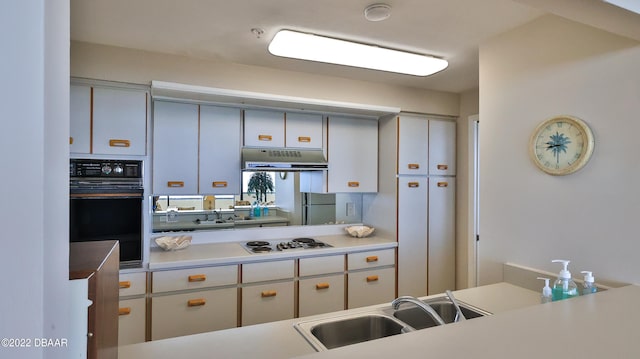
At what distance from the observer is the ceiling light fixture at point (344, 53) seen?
2.20 m

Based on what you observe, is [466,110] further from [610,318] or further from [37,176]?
[37,176]

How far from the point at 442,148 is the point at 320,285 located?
1954mm

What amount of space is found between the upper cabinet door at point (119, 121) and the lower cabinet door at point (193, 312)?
1.11m

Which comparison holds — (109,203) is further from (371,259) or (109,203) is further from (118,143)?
(371,259)

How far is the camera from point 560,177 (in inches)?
75.9

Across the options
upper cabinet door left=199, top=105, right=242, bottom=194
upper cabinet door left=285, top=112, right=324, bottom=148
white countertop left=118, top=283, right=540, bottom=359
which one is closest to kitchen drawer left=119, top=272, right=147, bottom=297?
upper cabinet door left=199, top=105, right=242, bottom=194

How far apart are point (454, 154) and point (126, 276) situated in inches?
129

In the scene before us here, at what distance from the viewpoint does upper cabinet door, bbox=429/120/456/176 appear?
3742 mm

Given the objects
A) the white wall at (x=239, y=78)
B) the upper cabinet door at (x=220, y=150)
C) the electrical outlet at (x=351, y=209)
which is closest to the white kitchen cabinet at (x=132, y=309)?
the upper cabinet door at (x=220, y=150)

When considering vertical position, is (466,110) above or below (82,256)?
above

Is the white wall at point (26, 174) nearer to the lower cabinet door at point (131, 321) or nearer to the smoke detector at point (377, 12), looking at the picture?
the smoke detector at point (377, 12)

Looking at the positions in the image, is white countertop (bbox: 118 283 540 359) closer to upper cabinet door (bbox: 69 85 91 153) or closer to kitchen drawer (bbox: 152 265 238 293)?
kitchen drawer (bbox: 152 265 238 293)

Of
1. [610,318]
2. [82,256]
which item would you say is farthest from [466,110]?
[82,256]

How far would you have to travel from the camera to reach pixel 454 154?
153 inches
